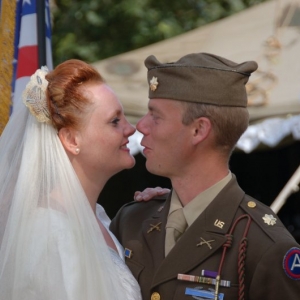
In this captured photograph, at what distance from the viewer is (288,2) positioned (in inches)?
223

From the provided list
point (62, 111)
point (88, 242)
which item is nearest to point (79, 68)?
point (62, 111)

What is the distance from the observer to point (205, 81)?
3305 millimetres

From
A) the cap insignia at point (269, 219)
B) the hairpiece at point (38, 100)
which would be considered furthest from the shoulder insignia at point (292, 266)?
the hairpiece at point (38, 100)

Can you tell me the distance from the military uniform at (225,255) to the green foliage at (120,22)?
552 cm

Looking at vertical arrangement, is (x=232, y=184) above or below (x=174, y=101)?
below

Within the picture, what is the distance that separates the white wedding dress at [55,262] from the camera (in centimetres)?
305

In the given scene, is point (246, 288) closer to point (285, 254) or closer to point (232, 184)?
point (285, 254)

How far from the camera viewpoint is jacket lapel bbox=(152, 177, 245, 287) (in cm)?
322

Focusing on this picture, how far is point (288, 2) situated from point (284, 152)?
37.3 inches

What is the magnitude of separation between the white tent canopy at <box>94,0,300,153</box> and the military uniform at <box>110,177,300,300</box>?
5.08ft

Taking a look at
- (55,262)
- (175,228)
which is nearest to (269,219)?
(175,228)

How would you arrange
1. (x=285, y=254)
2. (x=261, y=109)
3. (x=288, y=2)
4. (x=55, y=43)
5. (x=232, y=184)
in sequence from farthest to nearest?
1. (x=55, y=43)
2. (x=288, y=2)
3. (x=261, y=109)
4. (x=232, y=184)
5. (x=285, y=254)

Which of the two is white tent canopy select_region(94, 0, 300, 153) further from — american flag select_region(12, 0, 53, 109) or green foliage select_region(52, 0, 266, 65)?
green foliage select_region(52, 0, 266, 65)

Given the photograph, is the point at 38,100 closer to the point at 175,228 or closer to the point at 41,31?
the point at 175,228
